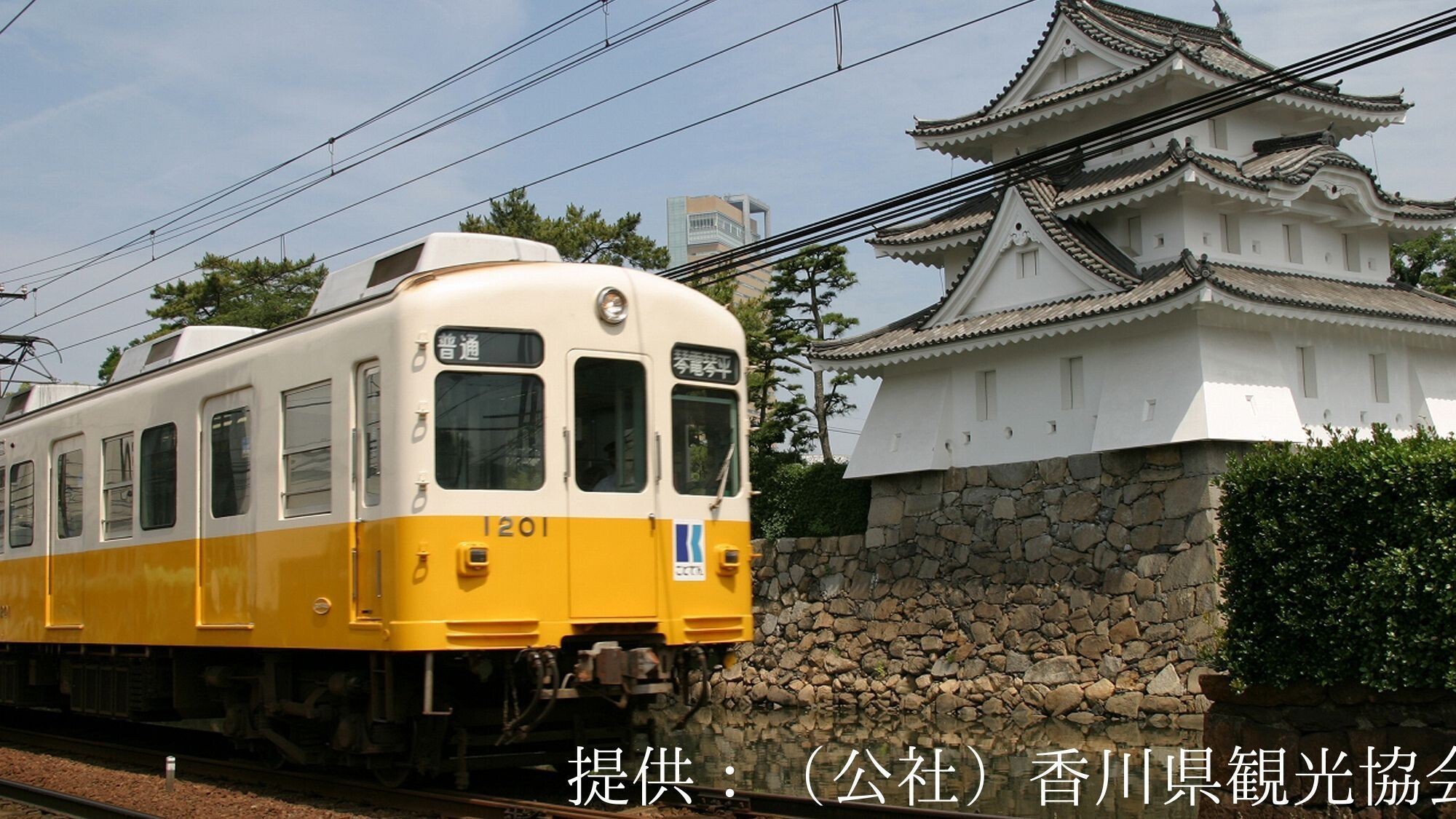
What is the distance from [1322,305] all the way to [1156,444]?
2943mm

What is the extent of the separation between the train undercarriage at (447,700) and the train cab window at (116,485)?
65.5 inches

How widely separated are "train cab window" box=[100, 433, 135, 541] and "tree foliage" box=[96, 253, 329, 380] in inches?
863

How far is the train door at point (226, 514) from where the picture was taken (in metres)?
9.52

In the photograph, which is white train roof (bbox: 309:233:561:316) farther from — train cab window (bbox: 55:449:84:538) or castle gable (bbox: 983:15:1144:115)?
castle gable (bbox: 983:15:1144:115)

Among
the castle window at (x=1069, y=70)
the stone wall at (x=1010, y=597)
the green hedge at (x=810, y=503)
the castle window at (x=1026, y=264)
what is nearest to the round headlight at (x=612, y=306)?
the stone wall at (x=1010, y=597)

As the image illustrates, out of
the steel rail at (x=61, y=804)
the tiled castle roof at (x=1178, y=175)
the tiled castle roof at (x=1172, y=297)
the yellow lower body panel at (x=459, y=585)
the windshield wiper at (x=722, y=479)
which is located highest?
the tiled castle roof at (x=1178, y=175)

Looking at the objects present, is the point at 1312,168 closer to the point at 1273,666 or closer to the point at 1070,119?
the point at 1070,119

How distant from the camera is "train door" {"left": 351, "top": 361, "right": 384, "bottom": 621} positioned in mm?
8094

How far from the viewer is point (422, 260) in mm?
9227

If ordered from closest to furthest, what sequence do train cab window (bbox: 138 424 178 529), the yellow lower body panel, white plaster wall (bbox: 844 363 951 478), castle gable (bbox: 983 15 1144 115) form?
the yellow lower body panel < train cab window (bbox: 138 424 178 529) < white plaster wall (bbox: 844 363 951 478) < castle gable (bbox: 983 15 1144 115)

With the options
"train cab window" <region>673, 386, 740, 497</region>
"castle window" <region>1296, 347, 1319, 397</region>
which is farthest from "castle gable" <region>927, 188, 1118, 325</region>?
"train cab window" <region>673, 386, 740, 497</region>

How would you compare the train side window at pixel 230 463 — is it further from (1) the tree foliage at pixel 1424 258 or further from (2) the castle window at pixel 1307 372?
(1) the tree foliage at pixel 1424 258

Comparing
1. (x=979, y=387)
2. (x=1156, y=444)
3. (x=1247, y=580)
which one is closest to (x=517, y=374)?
(x=1247, y=580)

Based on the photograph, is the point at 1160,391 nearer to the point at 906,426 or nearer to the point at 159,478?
the point at 906,426
